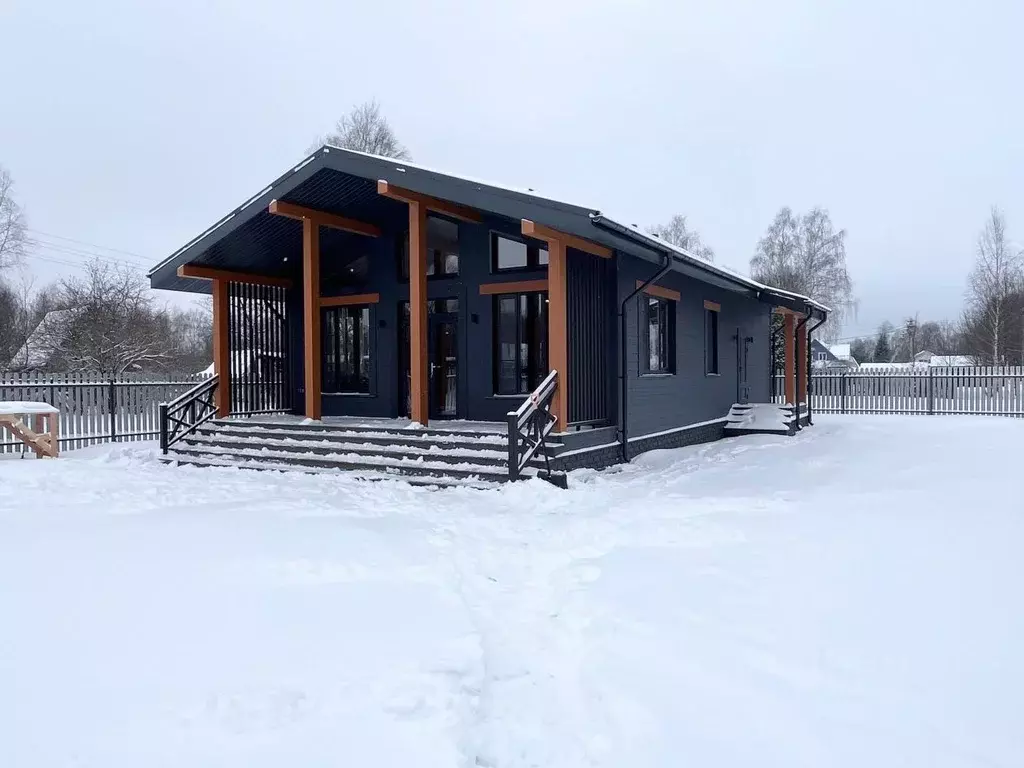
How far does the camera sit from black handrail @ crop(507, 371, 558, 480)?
326 inches

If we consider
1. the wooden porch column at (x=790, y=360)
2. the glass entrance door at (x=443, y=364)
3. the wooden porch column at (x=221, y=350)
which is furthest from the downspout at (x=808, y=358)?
the wooden porch column at (x=221, y=350)

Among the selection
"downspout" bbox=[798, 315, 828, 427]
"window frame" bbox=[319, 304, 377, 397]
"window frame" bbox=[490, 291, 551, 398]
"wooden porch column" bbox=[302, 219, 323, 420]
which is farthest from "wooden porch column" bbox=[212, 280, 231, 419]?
"downspout" bbox=[798, 315, 828, 427]

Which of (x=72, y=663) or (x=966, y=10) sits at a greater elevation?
(x=966, y=10)

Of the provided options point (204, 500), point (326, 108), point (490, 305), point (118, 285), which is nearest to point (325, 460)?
point (204, 500)

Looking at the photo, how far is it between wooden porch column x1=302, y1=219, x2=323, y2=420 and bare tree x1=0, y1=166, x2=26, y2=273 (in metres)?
26.0

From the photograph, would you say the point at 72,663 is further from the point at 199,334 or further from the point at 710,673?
the point at 199,334

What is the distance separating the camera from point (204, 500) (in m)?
7.75

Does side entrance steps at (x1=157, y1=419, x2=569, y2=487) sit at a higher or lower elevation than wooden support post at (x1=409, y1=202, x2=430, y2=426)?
lower

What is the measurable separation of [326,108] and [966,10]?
109 feet

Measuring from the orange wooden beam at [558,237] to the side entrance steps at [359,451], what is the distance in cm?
262

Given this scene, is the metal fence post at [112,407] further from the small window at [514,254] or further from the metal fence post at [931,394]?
the metal fence post at [931,394]

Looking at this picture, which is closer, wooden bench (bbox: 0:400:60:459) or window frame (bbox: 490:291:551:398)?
window frame (bbox: 490:291:551:398)

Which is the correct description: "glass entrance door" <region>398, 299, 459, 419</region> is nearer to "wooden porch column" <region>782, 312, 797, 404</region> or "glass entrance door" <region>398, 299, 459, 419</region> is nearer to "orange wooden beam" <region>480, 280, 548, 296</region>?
"orange wooden beam" <region>480, 280, 548, 296</region>

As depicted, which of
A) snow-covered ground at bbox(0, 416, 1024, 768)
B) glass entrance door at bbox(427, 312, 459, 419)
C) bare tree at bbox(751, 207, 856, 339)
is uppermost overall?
bare tree at bbox(751, 207, 856, 339)
